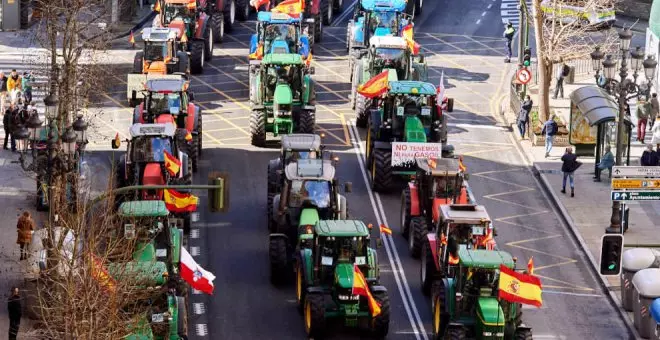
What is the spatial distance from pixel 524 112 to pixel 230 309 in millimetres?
18626

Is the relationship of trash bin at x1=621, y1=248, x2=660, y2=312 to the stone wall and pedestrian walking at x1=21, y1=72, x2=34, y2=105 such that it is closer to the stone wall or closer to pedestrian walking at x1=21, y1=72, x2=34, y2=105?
pedestrian walking at x1=21, y1=72, x2=34, y2=105

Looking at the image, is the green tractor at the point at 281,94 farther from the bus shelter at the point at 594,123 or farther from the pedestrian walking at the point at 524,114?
the bus shelter at the point at 594,123

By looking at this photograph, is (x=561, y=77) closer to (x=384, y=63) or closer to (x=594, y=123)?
(x=384, y=63)

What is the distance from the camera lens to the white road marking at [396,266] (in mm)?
46625

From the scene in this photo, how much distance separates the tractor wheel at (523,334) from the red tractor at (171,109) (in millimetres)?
18667

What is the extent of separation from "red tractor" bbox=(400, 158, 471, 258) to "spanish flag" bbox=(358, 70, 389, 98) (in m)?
8.13

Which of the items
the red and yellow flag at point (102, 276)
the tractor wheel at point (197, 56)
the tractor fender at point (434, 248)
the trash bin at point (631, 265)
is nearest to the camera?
the red and yellow flag at point (102, 276)

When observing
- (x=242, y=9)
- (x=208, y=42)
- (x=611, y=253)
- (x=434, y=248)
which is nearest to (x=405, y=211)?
(x=434, y=248)

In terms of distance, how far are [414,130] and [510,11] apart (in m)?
27.6

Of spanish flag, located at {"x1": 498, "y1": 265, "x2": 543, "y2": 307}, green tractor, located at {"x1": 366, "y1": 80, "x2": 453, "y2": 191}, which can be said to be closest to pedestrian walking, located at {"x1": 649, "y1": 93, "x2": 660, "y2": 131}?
green tractor, located at {"x1": 366, "y1": 80, "x2": 453, "y2": 191}

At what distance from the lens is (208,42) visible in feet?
239

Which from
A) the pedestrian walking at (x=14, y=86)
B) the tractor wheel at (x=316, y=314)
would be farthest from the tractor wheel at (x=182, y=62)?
the tractor wheel at (x=316, y=314)

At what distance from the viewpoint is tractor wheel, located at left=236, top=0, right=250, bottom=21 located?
79000 mm

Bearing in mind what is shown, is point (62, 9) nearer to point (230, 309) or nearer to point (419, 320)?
point (230, 309)
